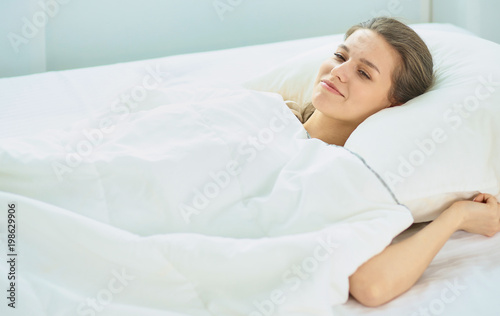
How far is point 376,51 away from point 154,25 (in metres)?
1.11

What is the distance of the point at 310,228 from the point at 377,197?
0.49ft

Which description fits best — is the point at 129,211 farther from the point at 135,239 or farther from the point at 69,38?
the point at 69,38

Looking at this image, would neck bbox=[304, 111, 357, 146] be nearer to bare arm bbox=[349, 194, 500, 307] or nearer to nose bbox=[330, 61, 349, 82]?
nose bbox=[330, 61, 349, 82]

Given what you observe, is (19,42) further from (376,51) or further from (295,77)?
(376,51)

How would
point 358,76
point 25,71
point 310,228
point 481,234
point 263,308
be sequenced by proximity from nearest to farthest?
point 263,308, point 310,228, point 481,234, point 358,76, point 25,71

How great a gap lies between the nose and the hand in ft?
1.29

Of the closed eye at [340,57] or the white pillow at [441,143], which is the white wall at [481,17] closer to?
the white pillow at [441,143]

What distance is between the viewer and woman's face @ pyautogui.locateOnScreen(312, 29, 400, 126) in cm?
131

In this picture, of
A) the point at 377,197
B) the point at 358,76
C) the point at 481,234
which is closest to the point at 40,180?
the point at 377,197

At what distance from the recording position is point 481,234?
1.16 meters

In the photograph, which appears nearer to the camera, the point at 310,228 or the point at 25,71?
the point at 310,228

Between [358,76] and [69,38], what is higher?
[69,38]

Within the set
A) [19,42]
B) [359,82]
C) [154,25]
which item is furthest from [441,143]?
[19,42]

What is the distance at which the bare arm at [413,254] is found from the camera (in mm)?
963
